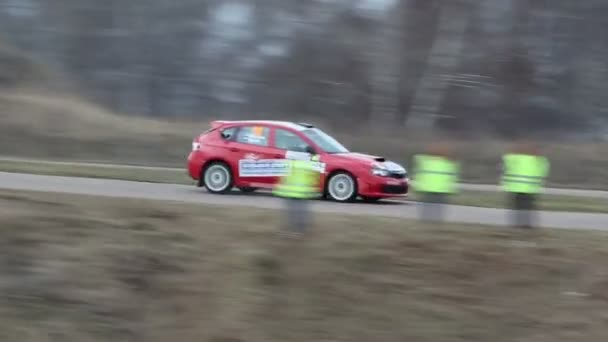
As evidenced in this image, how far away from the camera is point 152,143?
3244 centimetres

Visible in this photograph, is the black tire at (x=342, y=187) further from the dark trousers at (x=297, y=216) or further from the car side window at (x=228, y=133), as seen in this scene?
the dark trousers at (x=297, y=216)

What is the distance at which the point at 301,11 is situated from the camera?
39.7 metres

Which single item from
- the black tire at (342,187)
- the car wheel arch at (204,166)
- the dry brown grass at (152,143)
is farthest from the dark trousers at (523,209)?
the dry brown grass at (152,143)

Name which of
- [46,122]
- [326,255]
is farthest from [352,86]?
[326,255]

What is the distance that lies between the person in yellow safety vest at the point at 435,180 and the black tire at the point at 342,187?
499 cm

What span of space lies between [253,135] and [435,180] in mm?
6689

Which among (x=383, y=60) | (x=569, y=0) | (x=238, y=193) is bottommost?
(x=238, y=193)

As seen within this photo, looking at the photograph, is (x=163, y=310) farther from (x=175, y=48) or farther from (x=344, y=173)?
(x=175, y=48)

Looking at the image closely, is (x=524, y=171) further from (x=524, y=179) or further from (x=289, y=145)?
(x=289, y=145)

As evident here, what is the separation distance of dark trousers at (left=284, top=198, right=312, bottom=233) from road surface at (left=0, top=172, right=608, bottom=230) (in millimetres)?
2002

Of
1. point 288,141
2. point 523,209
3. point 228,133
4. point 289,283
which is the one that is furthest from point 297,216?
point 228,133

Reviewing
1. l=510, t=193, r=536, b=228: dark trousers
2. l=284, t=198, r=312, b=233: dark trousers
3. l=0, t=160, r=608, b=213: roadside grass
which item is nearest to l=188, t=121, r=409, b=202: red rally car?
l=0, t=160, r=608, b=213: roadside grass

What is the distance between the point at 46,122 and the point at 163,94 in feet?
28.3

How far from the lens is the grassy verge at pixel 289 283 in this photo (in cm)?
1012
